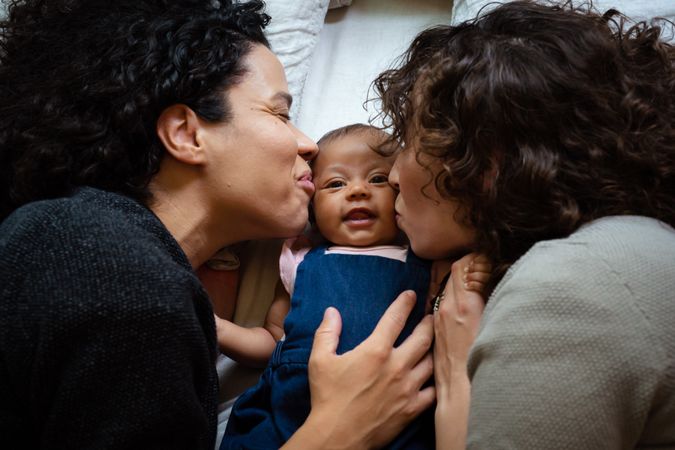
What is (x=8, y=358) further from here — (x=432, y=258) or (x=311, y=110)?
(x=311, y=110)

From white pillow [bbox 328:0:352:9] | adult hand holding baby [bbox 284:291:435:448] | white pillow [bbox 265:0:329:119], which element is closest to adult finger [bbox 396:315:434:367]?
adult hand holding baby [bbox 284:291:435:448]

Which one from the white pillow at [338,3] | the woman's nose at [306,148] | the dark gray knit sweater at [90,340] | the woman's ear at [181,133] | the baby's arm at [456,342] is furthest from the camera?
the white pillow at [338,3]

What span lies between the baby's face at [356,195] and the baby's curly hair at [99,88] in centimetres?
27

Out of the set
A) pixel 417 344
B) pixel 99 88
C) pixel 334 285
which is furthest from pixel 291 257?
pixel 99 88

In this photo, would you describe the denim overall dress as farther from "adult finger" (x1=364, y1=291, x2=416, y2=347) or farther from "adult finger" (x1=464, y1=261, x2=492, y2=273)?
"adult finger" (x1=464, y1=261, x2=492, y2=273)

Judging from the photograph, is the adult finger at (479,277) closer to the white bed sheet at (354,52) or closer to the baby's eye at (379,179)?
the baby's eye at (379,179)

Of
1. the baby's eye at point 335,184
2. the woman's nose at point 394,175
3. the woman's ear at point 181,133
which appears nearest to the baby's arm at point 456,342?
the woman's nose at point 394,175

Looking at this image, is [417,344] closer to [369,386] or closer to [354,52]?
[369,386]

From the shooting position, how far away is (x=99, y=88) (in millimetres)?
1127

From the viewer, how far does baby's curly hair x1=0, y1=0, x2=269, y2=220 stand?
3.69ft

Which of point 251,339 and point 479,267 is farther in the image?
point 251,339

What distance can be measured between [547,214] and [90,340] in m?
0.71

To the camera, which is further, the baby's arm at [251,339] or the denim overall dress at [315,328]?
the baby's arm at [251,339]

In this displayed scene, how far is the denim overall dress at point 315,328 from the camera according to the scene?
3.68 feet
